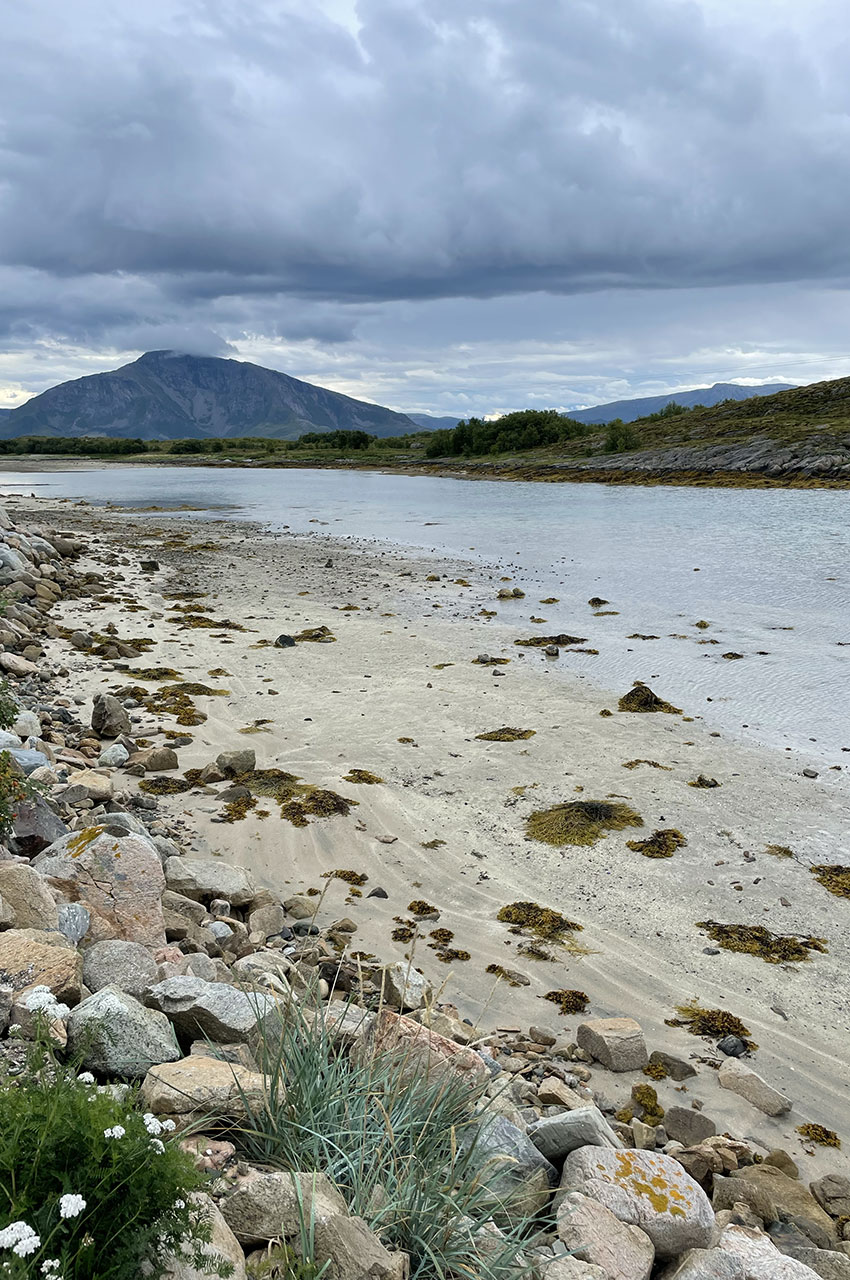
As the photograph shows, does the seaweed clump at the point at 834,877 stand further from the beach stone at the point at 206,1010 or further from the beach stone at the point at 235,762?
the beach stone at the point at 235,762

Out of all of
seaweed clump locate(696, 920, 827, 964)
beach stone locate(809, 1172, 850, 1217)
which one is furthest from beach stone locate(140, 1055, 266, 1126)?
seaweed clump locate(696, 920, 827, 964)

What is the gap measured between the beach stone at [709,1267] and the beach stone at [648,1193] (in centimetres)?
11

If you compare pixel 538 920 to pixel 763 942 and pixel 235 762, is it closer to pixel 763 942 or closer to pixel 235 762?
pixel 763 942

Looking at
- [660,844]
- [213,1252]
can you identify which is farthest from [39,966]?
[660,844]

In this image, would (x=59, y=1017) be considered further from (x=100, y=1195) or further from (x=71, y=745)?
(x=71, y=745)

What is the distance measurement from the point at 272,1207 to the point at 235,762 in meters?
7.44

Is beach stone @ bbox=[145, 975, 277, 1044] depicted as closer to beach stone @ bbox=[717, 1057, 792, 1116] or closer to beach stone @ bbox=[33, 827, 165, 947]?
beach stone @ bbox=[33, 827, 165, 947]

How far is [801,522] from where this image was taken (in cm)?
4062

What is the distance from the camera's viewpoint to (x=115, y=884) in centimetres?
542

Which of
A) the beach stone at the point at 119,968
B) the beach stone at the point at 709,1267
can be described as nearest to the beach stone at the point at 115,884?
the beach stone at the point at 119,968

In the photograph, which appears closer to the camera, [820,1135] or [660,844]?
[820,1135]

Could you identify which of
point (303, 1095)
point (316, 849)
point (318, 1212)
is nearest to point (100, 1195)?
point (318, 1212)

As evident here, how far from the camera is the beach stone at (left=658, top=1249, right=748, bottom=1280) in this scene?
3.37 meters

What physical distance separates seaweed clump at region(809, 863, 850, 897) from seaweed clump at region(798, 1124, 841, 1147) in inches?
126
